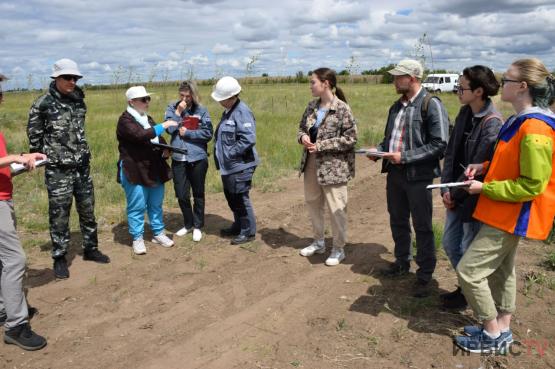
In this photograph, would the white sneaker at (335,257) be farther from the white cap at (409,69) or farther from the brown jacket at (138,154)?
the brown jacket at (138,154)

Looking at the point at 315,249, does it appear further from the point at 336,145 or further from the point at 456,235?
the point at 456,235

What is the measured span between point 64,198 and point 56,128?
73 centimetres

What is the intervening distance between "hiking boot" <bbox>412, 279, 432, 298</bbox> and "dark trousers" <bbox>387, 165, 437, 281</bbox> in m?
0.04

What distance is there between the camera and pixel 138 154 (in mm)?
5359

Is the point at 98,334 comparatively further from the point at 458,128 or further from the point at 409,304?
the point at 458,128

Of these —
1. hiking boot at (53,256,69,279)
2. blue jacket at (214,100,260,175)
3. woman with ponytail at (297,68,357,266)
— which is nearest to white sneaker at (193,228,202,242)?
blue jacket at (214,100,260,175)

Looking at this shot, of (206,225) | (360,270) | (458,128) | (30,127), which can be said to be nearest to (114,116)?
(206,225)

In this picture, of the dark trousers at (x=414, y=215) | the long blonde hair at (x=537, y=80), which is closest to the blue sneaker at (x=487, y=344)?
the dark trousers at (x=414, y=215)

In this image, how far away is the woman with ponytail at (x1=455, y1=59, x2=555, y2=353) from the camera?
2771mm

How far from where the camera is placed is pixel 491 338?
3.31m

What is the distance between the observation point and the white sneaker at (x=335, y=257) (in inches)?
199

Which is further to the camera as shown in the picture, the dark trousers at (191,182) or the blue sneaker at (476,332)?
the dark trousers at (191,182)

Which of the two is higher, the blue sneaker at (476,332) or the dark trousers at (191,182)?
the dark trousers at (191,182)

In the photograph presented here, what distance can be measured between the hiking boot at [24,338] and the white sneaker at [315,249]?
Answer: 9.19 feet
